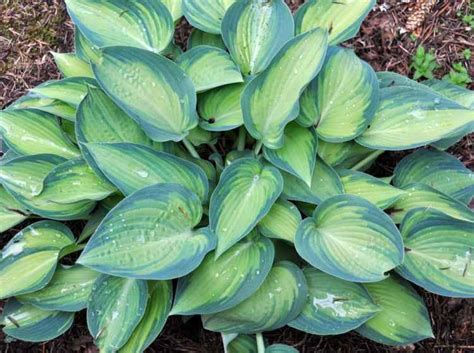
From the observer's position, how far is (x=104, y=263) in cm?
139

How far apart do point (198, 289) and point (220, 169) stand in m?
0.40

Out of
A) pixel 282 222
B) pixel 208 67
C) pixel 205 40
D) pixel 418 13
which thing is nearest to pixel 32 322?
pixel 282 222

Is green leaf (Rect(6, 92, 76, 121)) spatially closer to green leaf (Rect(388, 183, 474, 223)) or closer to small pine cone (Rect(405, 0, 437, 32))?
green leaf (Rect(388, 183, 474, 223))

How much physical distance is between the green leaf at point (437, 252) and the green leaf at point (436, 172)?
0.18 meters

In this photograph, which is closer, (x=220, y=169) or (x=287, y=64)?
(x=287, y=64)

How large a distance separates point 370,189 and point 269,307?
437 millimetres

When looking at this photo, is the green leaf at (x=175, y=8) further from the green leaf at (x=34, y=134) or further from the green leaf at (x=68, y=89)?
the green leaf at (x=34, y=134)

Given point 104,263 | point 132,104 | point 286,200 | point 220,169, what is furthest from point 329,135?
point 104,263

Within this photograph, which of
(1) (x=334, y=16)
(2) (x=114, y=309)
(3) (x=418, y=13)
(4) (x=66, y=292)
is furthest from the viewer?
(3) (x=418, y=13)

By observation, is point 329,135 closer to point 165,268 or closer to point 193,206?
point 193,206

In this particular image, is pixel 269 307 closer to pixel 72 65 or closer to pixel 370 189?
pixel 370 189

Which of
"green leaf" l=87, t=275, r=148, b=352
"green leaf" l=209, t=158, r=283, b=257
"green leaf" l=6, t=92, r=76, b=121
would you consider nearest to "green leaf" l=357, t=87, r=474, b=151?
"green leaf" l=209, t=158, r=283, b=257

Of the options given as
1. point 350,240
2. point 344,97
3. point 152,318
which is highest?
point 344,97

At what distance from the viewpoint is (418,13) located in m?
2.13
